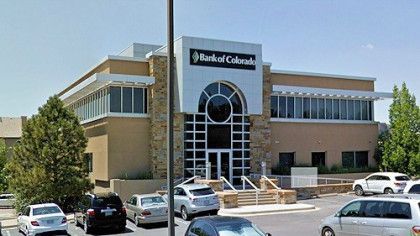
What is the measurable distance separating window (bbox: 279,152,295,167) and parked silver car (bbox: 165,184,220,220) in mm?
13037

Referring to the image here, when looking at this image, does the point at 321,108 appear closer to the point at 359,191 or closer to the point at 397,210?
the point at 359,191

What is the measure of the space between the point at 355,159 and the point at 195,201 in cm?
2049

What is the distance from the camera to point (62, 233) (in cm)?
1900

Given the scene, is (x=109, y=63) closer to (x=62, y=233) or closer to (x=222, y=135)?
(x=222, y=135)

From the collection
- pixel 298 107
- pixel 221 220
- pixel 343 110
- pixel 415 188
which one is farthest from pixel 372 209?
pixel 343 110

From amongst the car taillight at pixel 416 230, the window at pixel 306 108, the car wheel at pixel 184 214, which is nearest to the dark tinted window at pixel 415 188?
the car wheel at pixel 184 214

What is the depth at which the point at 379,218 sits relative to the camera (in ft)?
42.8

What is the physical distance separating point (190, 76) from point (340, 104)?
14121 millimetres

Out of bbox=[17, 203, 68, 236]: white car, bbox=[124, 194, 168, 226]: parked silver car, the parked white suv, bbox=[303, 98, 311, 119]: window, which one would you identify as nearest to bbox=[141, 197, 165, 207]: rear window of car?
bbox=[124, 194, 168, 226]: parked silver car

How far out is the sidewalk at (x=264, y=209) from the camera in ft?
76.4

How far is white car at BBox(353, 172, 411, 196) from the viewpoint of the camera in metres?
28.8

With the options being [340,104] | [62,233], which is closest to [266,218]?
[62,233]

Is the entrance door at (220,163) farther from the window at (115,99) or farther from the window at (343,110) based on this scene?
the window at (343,110)

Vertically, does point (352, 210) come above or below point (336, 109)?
below
